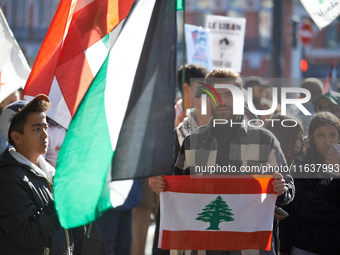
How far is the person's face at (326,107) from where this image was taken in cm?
504

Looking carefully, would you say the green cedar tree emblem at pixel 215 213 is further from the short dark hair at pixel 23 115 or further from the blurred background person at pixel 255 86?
the blurred background person at pixel 255 86

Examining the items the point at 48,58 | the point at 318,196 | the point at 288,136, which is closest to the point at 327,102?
the point at 288,136

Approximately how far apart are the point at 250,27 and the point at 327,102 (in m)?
38.2

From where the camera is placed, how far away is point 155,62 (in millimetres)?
3680

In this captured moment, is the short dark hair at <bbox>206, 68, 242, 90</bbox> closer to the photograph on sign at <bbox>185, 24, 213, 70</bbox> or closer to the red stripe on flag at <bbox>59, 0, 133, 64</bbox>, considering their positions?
the red stripe on flag at <bbox>59, 0, 133, 64</bbox>

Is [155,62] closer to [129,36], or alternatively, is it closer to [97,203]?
[129,36]

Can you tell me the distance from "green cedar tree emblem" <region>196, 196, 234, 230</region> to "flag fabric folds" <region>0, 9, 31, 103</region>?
2328 millimetres

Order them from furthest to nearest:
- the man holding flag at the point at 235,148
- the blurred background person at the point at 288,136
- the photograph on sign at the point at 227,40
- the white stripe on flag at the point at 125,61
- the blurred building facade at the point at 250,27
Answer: the blurred building facade at the point at 250,27
the photograph on sign at the point at 227,40
the blurred background person at the point at 288,136
the man holding flag at the point at 235,148
the white stripe on flag at the point at 125,61

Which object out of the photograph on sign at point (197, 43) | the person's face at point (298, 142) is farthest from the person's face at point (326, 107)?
the photograph on sign at point (197, 43)

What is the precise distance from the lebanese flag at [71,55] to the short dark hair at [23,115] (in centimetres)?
70

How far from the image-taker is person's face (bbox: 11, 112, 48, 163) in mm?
4137

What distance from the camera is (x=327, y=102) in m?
5.30

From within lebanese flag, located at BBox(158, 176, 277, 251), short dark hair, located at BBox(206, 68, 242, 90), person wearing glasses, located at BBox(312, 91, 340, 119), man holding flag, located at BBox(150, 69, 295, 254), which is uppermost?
short dark hair, located at BBox(206, 68, 242, 90)

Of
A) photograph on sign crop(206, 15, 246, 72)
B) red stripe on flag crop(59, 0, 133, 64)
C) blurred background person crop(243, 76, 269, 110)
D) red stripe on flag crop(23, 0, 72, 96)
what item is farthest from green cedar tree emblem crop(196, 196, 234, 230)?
photograph on sign crop(206, 15, 246, 72)
